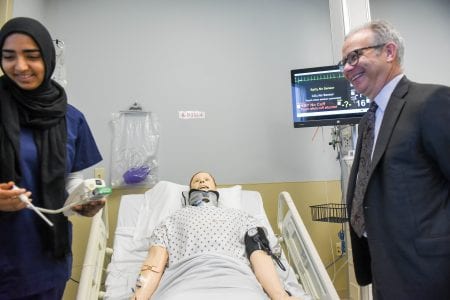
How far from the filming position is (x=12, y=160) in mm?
886

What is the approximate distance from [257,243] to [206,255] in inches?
12.4

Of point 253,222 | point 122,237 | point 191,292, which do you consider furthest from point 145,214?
point 191,292

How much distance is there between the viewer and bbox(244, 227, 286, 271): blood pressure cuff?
1.63 metres

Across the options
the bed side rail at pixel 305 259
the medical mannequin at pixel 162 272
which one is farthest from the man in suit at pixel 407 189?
the medical mannequin at pixel 162 272

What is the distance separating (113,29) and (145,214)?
1.47 metres

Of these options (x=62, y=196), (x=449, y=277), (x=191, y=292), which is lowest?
(x=191, y=292)

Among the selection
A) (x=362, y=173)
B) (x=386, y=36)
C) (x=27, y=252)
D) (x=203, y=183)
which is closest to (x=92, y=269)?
(x=27, y=252)

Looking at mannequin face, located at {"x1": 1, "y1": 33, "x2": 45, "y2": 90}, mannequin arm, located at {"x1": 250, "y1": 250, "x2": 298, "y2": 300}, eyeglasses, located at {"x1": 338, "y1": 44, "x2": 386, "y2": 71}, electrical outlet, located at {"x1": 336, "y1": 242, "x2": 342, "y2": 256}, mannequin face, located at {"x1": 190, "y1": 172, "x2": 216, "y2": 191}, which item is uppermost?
eyeglasses, located at {"x1": 338, "y1": 44, "x2": 386, "y2": 71}

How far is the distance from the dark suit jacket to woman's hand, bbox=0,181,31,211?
1000mm

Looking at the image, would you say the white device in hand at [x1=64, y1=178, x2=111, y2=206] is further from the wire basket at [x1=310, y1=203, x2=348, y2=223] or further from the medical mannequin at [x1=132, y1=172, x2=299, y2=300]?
the wire basket at [x1=310, y1=203, x2=348, y2=223]

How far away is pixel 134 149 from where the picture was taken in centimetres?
244

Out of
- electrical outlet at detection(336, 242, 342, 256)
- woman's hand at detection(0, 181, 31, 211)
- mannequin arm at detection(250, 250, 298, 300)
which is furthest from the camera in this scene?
electrical outlet at detection(336, 242, 342, 256)

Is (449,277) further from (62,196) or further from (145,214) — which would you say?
(145,214)

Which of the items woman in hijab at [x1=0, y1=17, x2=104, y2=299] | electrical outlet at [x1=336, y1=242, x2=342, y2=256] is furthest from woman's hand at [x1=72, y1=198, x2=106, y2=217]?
electrical outlet at [x1=336, y1=242, x2=342, y2=256]
